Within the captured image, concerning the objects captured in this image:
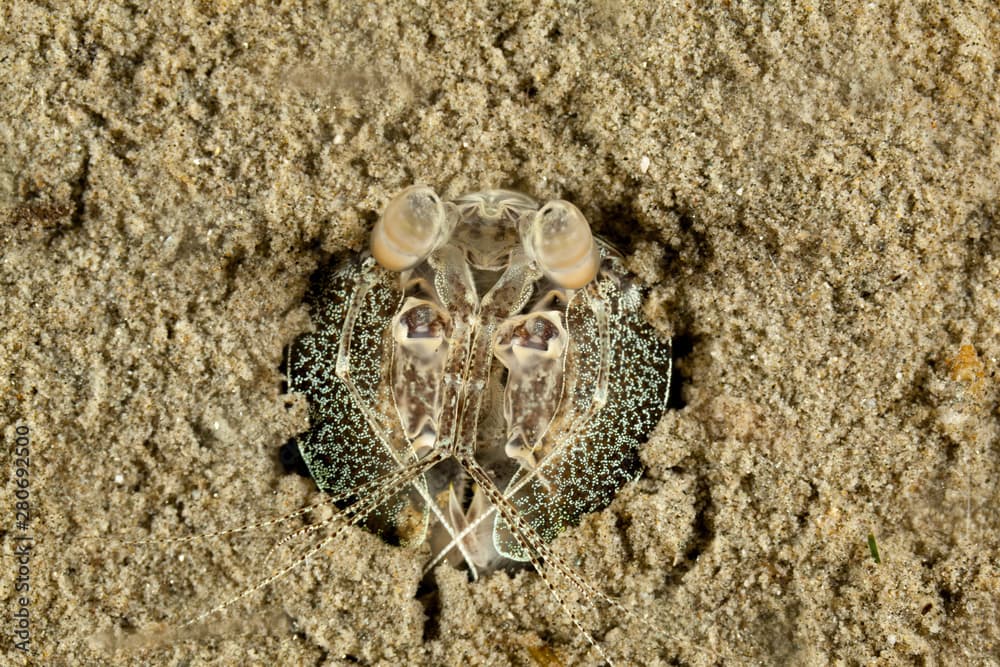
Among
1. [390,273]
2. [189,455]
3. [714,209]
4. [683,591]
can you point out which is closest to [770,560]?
[683,591]

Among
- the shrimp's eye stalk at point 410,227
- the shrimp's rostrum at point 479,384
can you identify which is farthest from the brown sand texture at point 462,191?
the shrimp's eye stalk at point 410,227

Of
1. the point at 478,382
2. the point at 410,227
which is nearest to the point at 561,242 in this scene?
the point at 410,227

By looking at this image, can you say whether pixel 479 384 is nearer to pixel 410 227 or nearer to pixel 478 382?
pixel 478 382

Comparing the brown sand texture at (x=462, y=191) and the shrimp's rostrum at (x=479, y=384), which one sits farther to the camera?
the brown sand texture at (x=462, y=191)

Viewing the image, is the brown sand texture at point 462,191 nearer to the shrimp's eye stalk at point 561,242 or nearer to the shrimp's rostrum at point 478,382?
the shrimp's rostrum at point 478,382

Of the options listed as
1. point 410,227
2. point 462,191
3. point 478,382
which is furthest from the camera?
point 462,191

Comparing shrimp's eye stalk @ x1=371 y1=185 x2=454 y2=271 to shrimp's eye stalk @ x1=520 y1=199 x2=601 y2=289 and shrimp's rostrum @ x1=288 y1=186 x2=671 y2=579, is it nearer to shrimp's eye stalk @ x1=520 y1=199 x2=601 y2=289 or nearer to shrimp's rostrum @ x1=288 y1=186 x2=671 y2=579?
shrimp's rostrum @ x1=288 y1=186 x2=671 y2=579

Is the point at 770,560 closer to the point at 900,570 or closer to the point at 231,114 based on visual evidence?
the point at 900,570
